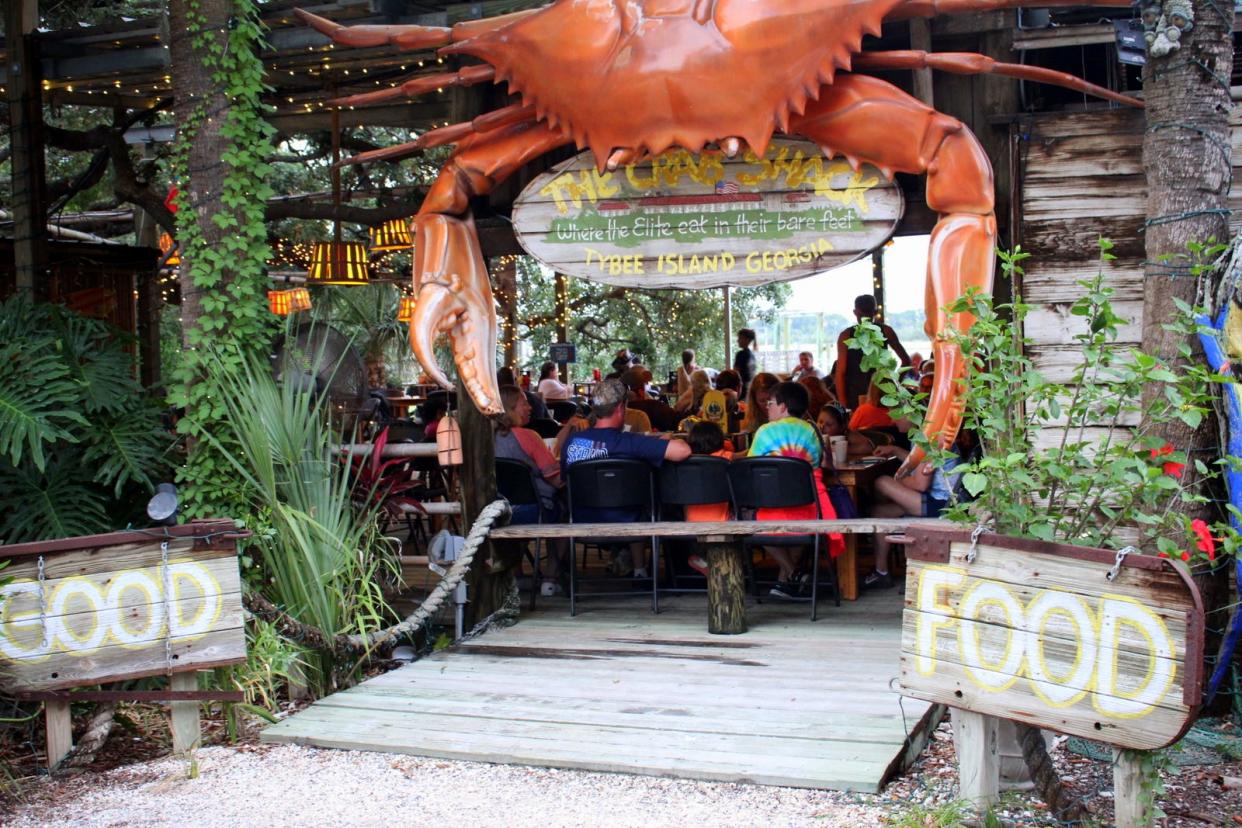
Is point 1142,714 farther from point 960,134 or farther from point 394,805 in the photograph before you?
point 960,134

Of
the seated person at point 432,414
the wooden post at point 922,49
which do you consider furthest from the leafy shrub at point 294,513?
the wooden post at point 922,49

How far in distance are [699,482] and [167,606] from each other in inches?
109

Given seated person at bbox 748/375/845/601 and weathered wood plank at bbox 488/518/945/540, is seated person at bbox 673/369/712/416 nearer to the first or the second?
seated person at bbox 748/375/845/601

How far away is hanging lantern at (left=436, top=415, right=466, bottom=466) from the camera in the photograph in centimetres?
618

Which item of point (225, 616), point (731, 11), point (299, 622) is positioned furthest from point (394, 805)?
point (731, 11)

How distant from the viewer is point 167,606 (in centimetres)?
442

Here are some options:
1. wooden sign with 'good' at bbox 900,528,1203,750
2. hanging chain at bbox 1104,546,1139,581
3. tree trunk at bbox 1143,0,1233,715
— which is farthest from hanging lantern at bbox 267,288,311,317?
hanging chain at bbox 1104,546,1139,581

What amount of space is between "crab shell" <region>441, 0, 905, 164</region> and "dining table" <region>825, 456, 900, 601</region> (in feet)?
6.46

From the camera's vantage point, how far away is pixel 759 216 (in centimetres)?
576

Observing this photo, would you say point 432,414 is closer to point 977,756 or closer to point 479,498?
point 479,498

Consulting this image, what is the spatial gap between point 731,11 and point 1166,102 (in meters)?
1.83

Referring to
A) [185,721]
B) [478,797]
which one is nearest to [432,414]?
[185,721]

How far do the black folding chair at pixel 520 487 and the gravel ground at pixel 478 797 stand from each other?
2.40 metres

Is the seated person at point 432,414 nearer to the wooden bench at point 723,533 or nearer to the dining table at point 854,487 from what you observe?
the wooden bench at point 723,533
